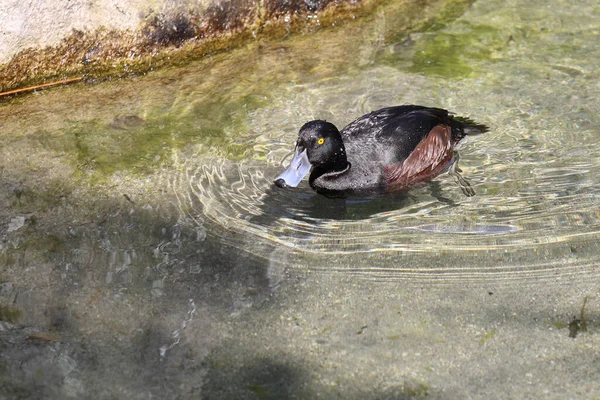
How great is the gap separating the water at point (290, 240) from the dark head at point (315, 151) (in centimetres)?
22

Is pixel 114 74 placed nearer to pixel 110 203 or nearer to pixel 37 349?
pixel 110 203

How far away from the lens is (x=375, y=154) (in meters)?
5.45

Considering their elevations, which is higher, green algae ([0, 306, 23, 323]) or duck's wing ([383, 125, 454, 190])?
green algae ([0, 306, 23, 323])

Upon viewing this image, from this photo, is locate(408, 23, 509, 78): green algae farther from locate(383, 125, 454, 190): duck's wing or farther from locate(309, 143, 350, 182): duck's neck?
locate(309, 143, 350, 182): duck's neck

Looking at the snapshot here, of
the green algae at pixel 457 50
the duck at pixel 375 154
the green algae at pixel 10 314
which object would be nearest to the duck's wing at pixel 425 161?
the duck at pixel 375 154

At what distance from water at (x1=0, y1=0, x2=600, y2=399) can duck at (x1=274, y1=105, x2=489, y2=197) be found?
135 mm

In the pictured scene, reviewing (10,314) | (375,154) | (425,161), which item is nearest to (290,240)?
(375,154)

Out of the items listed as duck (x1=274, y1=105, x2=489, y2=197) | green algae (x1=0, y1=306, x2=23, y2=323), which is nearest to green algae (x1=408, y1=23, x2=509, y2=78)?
duck (x1=274, y1=105, x2=489, y2=197)

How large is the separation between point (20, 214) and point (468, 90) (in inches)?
158

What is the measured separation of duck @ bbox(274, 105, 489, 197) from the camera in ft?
17.4

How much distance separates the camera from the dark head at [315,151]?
528cm

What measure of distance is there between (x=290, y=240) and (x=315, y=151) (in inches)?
33.1

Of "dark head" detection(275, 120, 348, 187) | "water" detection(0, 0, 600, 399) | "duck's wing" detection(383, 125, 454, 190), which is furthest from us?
"duck's wing" detection(383, 125, 454, 190)

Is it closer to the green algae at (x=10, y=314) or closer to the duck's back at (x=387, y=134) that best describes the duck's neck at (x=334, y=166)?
the duck's back at (x=387, y=134)
